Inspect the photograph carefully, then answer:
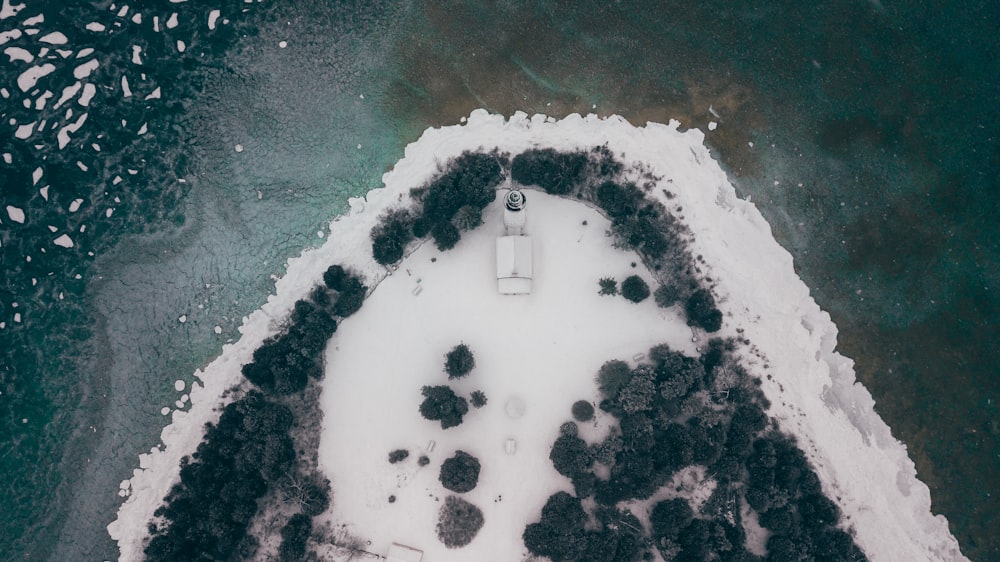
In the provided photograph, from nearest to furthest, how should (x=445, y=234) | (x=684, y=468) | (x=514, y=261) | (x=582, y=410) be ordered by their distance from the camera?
(x=514, y=261) < (x=445, y=234) < (x=582, y=410) < (x=684, y=468)

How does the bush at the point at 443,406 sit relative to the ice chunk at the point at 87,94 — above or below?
below

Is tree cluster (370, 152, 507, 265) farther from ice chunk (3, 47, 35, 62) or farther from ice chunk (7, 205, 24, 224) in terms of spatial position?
ice chunk (3, 47, 35, 62)

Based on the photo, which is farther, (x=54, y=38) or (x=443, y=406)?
(x=54, y=38)

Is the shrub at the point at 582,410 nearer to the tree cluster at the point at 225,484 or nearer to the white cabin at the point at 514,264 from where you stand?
the white cabin at the point at 514,264

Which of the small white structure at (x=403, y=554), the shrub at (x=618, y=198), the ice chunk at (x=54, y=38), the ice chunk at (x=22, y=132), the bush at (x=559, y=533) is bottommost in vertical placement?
the small white structure at (x=403, y=554)

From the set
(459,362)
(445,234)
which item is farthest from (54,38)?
(459,362)

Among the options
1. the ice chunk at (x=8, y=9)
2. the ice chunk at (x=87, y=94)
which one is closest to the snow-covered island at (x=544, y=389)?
the ice chunk at (x=87, y=94)

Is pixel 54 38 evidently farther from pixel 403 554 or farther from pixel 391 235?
pixel 403 554

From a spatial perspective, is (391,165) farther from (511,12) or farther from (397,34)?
(511,12)

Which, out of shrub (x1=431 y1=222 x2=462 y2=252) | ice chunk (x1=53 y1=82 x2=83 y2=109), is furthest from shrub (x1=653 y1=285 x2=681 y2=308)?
ice chunk (x1=53 y1=82 x2=83 y2=109)
